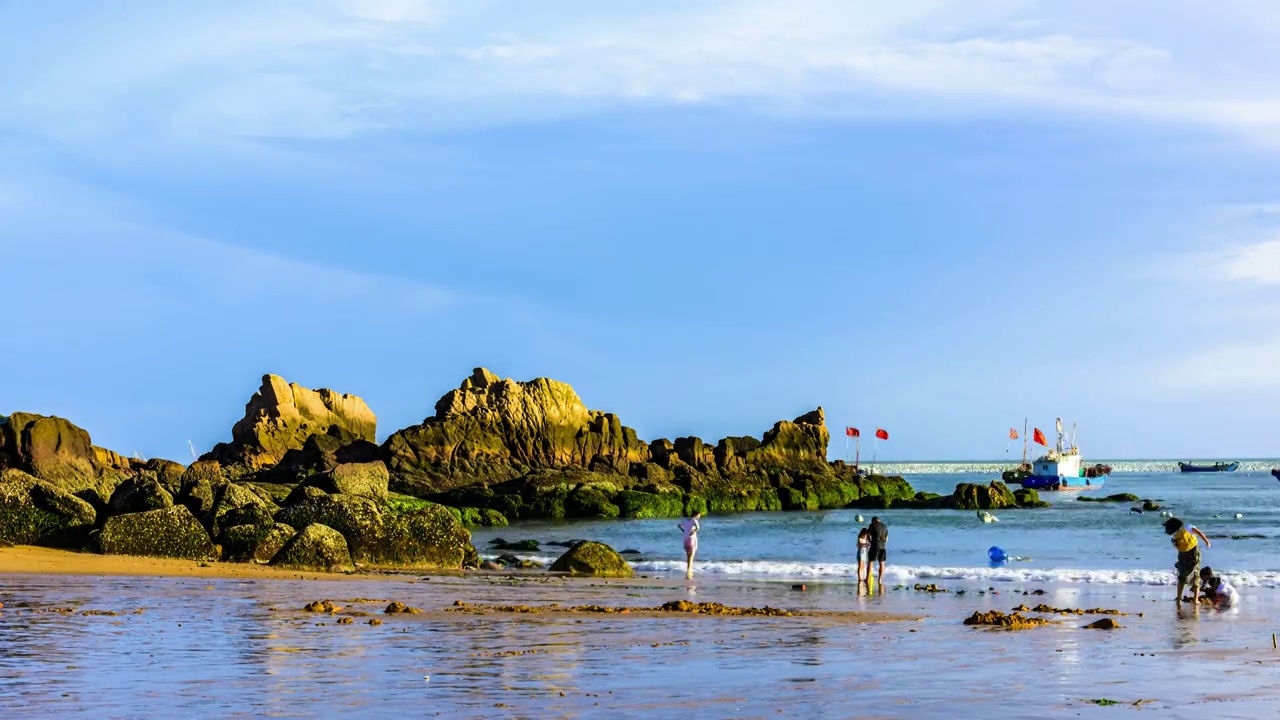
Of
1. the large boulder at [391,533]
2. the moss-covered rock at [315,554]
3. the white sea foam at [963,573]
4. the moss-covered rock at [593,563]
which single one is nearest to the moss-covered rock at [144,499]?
the large boulder at [391,533]

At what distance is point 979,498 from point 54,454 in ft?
160

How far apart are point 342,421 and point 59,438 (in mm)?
36701

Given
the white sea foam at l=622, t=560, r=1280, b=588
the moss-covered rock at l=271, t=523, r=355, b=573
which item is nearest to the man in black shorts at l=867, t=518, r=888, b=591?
the white sea foam at l=622, t=560, r=1280, b=588

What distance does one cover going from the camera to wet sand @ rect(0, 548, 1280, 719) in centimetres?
1154

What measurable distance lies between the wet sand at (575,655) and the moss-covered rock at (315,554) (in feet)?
9.85

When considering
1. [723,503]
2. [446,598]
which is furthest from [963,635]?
[723,503]

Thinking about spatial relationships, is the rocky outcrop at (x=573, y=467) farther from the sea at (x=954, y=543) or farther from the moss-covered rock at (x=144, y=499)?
the moss-covered rock at (x=144, y=499)

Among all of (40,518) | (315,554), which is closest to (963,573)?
(315,554)

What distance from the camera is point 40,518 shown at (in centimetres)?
2908

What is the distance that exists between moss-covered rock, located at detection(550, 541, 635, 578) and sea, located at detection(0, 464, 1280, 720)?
83cm

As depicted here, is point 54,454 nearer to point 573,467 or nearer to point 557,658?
point 573,467

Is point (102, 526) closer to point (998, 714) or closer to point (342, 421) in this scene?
point (998, 714)

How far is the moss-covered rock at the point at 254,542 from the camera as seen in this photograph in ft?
88.9

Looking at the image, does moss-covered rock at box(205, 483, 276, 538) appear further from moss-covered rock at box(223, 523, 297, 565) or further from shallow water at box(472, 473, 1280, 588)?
shallow water at box(472, 473, 1280, 588)
